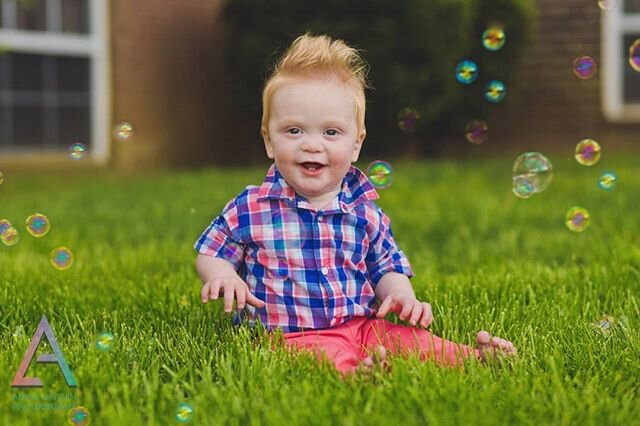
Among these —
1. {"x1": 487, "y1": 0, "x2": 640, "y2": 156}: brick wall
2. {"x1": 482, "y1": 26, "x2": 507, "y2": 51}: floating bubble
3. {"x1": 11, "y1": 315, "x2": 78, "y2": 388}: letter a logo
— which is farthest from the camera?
{"x1": 487, "y1": 0, "x2": 640, "y2": 156}: brick wall

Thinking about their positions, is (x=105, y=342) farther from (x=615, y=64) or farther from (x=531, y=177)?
(x=615, y=64)

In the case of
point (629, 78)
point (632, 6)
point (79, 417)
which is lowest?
point (79, 417)

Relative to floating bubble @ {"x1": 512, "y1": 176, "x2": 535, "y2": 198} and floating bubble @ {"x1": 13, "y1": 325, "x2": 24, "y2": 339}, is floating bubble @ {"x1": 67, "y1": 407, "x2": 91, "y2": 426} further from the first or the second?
floating bubble @ {"x1": 512, "y1": 176, "x2": 535, "y2": 198}

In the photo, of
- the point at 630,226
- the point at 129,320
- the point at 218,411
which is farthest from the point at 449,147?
the point at 218,411

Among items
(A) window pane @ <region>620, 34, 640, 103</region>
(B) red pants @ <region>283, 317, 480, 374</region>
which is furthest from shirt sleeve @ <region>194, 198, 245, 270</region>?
(A) window pane @ <region>620, 34, 640, 103</region>

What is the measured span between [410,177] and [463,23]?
7.50 ft

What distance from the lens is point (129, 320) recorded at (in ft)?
8.68

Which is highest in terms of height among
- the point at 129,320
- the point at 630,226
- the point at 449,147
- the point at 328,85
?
the point at 449,147

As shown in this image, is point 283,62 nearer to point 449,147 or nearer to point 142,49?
point 142,49

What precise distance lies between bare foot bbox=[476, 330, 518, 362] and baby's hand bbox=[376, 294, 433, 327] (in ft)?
0.45

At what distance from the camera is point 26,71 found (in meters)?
8.49

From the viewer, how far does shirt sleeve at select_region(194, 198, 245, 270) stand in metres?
2.40

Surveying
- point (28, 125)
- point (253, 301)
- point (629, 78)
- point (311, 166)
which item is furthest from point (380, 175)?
point (629, 78)

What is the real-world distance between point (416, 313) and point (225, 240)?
0.54 meters
